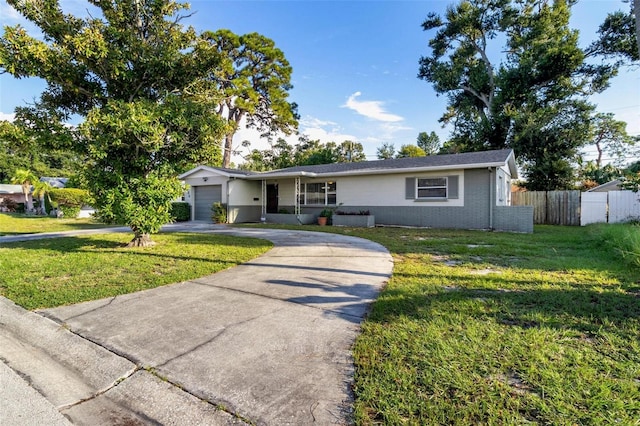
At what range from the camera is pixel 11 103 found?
6.64m

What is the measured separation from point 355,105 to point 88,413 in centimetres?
2638

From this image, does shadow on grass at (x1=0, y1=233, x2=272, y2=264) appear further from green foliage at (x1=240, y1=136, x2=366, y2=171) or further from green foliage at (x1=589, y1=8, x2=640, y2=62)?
green foliage at (x1=589, y1=8, x2=640, y2=62)

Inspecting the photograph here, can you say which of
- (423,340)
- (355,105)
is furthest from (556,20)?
(423,340)

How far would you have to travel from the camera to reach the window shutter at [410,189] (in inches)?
544

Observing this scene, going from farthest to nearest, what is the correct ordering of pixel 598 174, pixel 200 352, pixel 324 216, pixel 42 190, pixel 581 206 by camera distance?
pixel 42 190 < pixel 598 174 < pixel 324 216 < pixel 581 206 < pixel 200 352

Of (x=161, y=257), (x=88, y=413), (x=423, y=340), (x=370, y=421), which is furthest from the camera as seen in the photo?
(x=161, y=257)

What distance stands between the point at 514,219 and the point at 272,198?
1244 cm

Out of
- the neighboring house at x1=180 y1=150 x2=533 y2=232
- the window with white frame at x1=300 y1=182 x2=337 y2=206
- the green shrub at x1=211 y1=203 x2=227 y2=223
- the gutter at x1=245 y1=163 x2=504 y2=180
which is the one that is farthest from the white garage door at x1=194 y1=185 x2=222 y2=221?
the window with white frame at x1=300 y1=182 x2=337 y2=206

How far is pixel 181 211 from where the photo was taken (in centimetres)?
1775

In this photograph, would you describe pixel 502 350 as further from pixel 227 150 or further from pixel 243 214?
pixel 227 150

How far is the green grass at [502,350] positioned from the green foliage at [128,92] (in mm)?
5954

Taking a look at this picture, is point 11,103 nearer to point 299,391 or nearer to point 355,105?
point 299,391

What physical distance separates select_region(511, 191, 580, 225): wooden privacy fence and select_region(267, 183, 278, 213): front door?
1361 cm

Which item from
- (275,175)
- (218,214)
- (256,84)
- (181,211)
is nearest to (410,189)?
(275,175)
